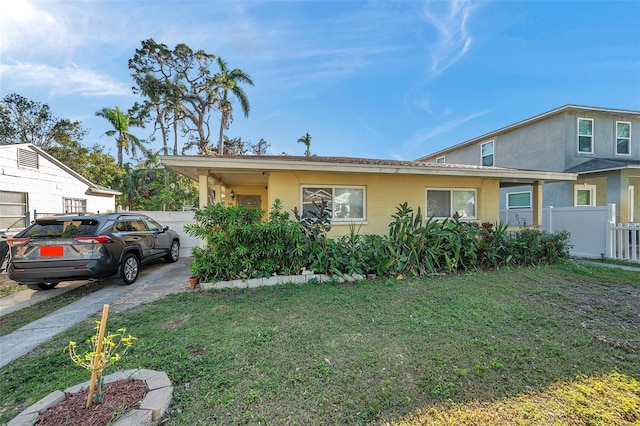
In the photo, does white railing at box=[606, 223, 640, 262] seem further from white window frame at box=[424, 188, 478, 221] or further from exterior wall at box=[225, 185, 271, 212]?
exterior wall at box=[225, 185, 271, 212]

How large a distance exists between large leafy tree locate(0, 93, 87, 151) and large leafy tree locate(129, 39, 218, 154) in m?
5.21

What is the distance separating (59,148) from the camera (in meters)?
17.4

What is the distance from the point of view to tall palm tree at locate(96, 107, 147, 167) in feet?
59.6

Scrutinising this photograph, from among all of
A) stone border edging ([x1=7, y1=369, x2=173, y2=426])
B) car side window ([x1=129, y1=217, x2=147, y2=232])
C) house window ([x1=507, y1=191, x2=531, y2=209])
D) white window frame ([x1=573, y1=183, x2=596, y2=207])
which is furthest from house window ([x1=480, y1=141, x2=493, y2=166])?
stone border edging ([x1=7, y1=369, x2=173, y2=426])

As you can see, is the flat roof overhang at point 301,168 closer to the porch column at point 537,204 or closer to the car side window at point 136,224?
the porch column at point 537,204

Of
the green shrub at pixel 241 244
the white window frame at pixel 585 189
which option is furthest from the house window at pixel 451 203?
the white window frame at pixel 585 189

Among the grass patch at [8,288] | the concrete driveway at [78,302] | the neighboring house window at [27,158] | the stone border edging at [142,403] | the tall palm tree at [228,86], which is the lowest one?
the grass patch at [8,288]

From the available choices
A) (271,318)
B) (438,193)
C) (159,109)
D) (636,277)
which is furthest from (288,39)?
(159,109)

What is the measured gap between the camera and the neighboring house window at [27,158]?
858 cm

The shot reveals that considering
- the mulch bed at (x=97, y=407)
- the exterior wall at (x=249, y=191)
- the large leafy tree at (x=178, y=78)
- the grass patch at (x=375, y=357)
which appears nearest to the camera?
the mulch bed at (x=97, y=407)

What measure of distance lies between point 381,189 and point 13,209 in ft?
37.3

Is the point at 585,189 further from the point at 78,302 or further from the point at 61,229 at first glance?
the point at 61,229

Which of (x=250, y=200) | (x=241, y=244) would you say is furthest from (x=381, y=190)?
(x=250, y=200)

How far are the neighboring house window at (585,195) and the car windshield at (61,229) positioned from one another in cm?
1691
